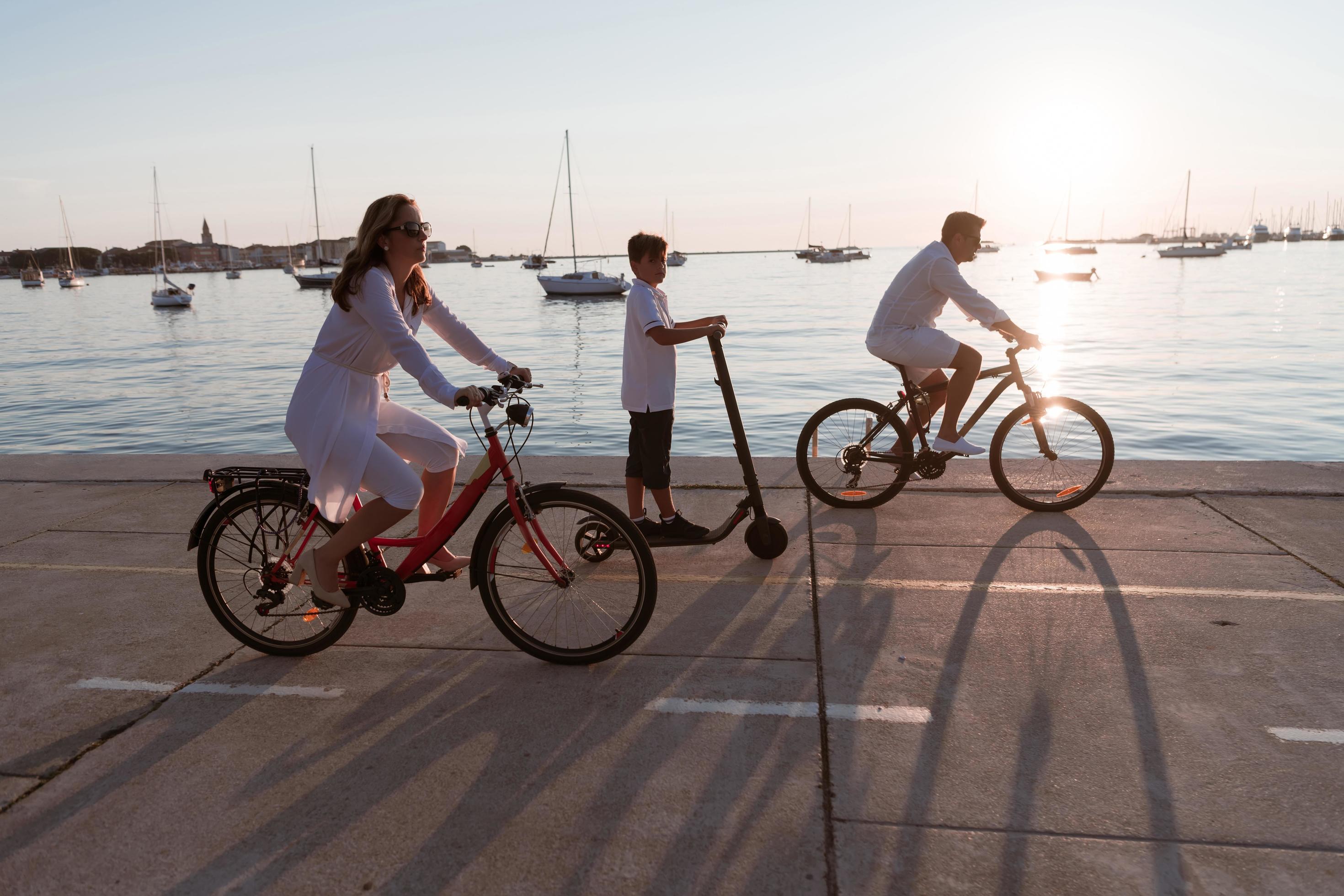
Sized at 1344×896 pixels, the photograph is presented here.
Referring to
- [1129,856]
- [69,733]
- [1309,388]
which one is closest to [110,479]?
[69,733]

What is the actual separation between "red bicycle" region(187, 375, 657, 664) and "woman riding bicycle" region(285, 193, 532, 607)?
0.20 meters

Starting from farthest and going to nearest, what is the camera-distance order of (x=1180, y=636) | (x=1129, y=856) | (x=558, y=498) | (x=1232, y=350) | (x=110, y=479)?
(x=1232, y=350), (x=110, y=479), (x=1180, y=636), (x=558, y=498), (x=1129, y=856)

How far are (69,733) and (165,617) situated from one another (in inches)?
44.7

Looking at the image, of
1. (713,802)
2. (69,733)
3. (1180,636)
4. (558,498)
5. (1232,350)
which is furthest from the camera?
(1232,350)

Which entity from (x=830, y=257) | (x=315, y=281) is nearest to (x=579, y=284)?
(x=315, y=281)

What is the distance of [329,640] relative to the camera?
4.14m

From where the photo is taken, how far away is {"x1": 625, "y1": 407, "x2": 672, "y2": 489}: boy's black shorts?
5.05 m

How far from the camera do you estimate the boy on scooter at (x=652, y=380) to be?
478cm

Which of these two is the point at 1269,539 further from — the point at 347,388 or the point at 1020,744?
the point at 347,388

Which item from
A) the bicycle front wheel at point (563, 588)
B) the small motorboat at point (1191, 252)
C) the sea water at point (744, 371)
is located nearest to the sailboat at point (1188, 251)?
the small motorboat at point (1191, 252)

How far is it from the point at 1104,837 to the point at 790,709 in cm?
115

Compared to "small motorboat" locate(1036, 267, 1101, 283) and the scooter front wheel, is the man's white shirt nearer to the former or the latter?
the scooter front wheel

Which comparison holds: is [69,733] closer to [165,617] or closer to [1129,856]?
[165,617]

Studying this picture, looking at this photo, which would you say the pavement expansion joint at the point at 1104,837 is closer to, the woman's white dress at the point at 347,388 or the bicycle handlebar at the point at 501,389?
the bicycle handlebar at the point at 501,389
